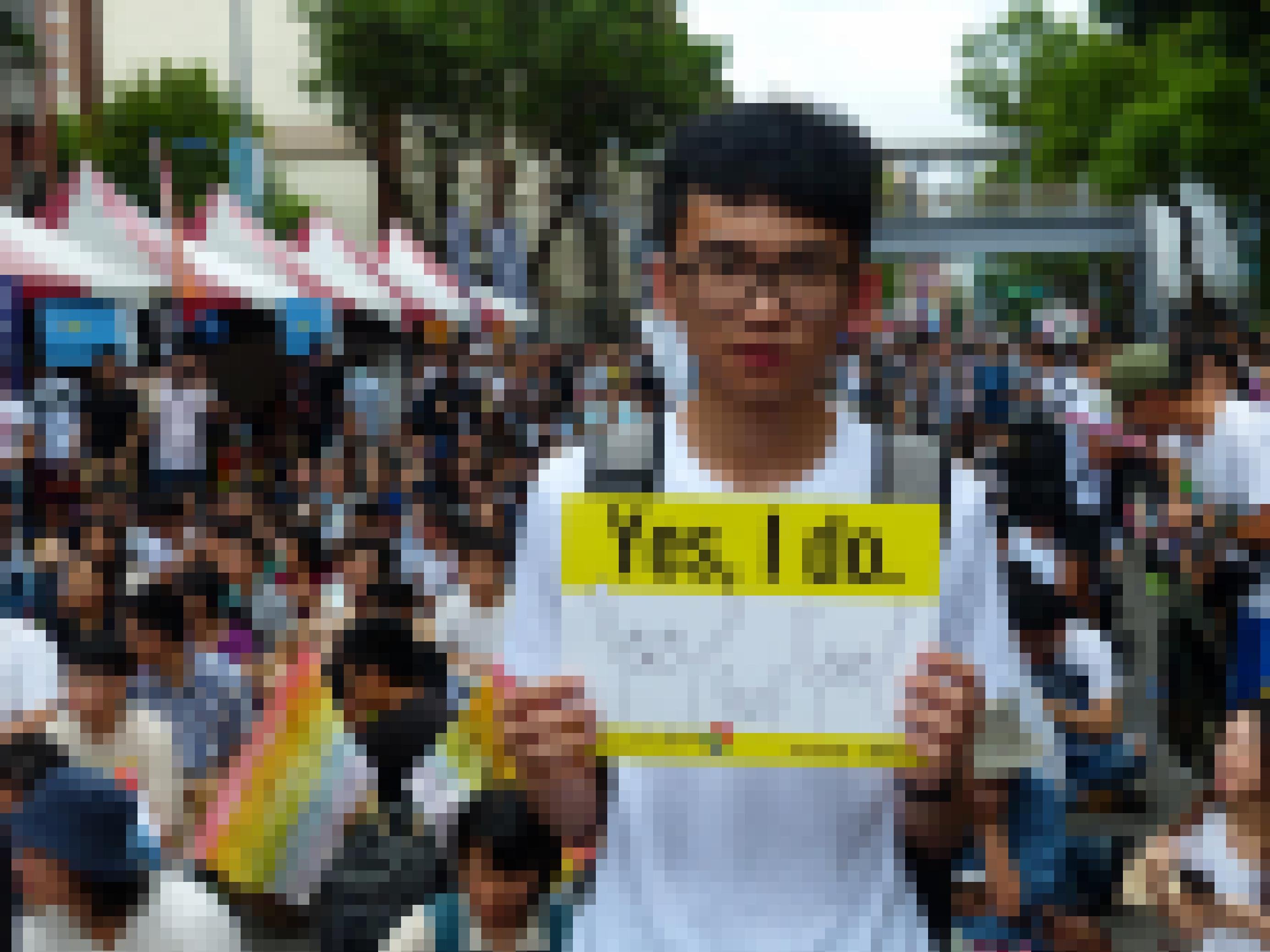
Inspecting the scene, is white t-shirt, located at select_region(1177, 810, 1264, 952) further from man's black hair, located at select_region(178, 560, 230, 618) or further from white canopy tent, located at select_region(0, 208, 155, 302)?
white canopy tent, located at select_region(0, 208, 155, 302)

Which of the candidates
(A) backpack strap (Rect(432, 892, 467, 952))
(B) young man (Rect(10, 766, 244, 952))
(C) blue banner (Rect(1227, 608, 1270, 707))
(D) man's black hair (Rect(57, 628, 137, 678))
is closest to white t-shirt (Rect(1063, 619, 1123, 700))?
(C) blue banner (Rect(1227, 608, 1270, 707))

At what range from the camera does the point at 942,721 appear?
1.92 meters

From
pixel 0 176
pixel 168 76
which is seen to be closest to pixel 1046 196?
pixel 168 76

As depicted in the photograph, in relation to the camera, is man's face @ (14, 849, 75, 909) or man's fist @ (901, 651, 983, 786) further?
man's face @ (14, 849, 75, 909)

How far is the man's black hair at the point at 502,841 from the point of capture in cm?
332

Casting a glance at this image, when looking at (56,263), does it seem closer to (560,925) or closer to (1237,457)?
(1237,457)

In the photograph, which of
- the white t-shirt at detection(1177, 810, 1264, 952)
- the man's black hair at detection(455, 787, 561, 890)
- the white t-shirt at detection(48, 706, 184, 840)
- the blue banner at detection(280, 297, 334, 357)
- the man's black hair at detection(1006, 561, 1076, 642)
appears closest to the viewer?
the man's black hair at detection(455, 787, 561, 890)

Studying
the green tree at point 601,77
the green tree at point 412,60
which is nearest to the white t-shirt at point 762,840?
the green tree at point 601,77

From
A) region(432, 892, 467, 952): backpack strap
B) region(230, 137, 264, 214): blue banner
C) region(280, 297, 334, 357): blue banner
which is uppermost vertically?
region(230, 137, 264, 214): blue banner

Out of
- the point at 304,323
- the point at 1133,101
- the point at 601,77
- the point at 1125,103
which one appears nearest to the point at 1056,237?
the point at 304,323

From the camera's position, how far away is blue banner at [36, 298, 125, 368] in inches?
550

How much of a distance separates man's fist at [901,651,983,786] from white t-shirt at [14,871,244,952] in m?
2.52

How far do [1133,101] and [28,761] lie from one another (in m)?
31.6

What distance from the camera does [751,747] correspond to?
79.2 inches
